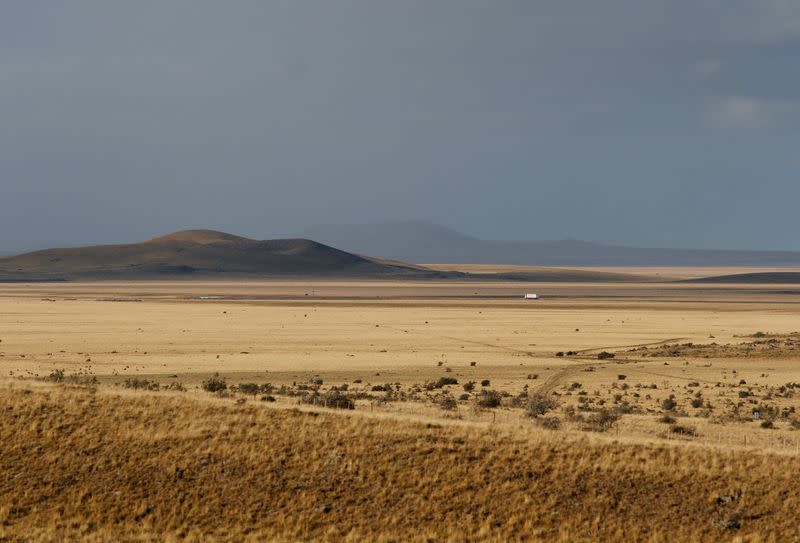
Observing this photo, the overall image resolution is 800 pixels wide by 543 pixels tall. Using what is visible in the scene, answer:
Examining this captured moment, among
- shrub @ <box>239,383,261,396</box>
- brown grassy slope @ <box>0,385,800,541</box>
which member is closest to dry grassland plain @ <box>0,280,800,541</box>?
brown grassy slope @ <box>0,385,800,541</box>

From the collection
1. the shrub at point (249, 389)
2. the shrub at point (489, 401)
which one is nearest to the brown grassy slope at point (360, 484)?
the shrub at point (489, 401)

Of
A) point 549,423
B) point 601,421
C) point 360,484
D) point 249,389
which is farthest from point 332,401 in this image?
point 601,421

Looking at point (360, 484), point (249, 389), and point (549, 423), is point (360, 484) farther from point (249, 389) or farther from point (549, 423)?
point (249, 389)

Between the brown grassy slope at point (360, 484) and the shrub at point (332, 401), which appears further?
the shrub at point (332, 401)

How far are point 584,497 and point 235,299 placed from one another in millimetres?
93074

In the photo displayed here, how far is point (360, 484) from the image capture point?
66.4 feet

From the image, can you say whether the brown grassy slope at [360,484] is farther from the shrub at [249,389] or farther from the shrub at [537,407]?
the shrub at [249,389]

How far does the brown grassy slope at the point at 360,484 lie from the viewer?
730 inches

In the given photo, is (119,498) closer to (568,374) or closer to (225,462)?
(225,462)

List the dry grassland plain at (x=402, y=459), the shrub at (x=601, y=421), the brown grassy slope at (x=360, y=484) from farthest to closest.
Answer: the shrub at (x=601, y=421) < the dry grassland plain at (x=402, y=459) < the brown grassy slope at (x=360, y=484)

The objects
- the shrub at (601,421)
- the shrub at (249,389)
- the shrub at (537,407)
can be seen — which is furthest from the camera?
the shrub at (249,389)

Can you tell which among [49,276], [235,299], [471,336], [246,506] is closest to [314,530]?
[246,506]

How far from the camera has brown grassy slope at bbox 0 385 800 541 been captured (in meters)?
18.5

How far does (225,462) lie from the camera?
2130cm
